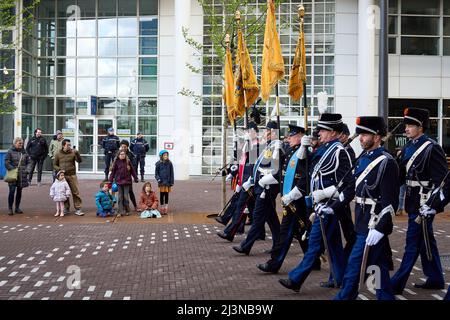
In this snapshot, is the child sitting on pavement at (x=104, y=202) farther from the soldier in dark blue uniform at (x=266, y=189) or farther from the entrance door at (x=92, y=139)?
the entrance door at (x=92, y=139)

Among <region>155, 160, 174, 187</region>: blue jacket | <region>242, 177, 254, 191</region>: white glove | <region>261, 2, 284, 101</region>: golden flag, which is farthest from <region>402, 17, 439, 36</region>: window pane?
<region>242, 177, 254, 191</region>: white glove

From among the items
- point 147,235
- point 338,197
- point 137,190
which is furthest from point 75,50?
point 338,197

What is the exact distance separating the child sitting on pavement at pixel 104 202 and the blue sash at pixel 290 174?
7.49 metres

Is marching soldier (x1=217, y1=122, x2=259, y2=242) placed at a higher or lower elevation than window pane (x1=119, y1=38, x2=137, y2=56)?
lower

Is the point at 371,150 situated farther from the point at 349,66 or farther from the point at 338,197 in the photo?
the point at 349,66

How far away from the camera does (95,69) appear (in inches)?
1140

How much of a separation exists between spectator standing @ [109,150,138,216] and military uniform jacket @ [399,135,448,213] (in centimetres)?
900

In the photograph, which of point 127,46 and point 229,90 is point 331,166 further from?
point 127,46

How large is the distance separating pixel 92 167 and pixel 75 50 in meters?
5.33

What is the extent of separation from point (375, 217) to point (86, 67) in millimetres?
24333

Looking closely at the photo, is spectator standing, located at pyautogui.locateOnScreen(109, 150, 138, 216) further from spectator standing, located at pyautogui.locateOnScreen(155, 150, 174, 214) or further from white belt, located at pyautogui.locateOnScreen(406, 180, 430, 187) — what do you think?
white belt, located at pyautogui.locateOnScreen(406, 180, 430, 187)

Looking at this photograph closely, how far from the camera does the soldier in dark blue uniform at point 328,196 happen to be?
23.8ft

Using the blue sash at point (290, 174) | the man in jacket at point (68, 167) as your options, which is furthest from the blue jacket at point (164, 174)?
the blue sash at point (290, 174)

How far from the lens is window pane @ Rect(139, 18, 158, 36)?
94.0 feet
